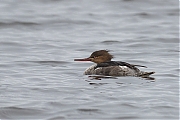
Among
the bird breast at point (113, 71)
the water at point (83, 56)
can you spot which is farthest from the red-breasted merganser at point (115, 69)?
the water at point (83, 56)

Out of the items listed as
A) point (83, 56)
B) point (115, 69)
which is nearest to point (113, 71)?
point (115, 69)

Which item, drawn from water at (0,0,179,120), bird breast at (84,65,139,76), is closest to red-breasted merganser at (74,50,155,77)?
bird breast at (84,65,139,76)

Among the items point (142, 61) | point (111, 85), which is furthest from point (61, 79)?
point (142, 61)

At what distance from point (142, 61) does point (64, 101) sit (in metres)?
4.62

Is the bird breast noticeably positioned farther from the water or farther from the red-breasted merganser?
the water

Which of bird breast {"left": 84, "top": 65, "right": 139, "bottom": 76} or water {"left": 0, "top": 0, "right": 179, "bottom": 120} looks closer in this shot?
water {"left": 0, "top": 0, "right": 179, "bottom": 120}

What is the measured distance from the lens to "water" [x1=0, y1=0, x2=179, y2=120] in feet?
30.8

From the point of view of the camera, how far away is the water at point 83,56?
9.40 metres

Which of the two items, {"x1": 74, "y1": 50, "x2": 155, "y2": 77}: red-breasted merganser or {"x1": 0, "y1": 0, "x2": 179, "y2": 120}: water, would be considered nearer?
{"x1": 0, "y1": 0, "x2": 179, "y2": 120}: water

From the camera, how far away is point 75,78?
1195 centimetres

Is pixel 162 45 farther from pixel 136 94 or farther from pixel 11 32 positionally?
pixel 136 94

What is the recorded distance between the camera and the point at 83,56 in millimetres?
14656

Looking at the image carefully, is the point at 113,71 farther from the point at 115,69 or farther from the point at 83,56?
the point at 83,56

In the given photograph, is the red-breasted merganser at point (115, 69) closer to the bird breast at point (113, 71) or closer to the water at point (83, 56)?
the bird breast at point (113, 71)
